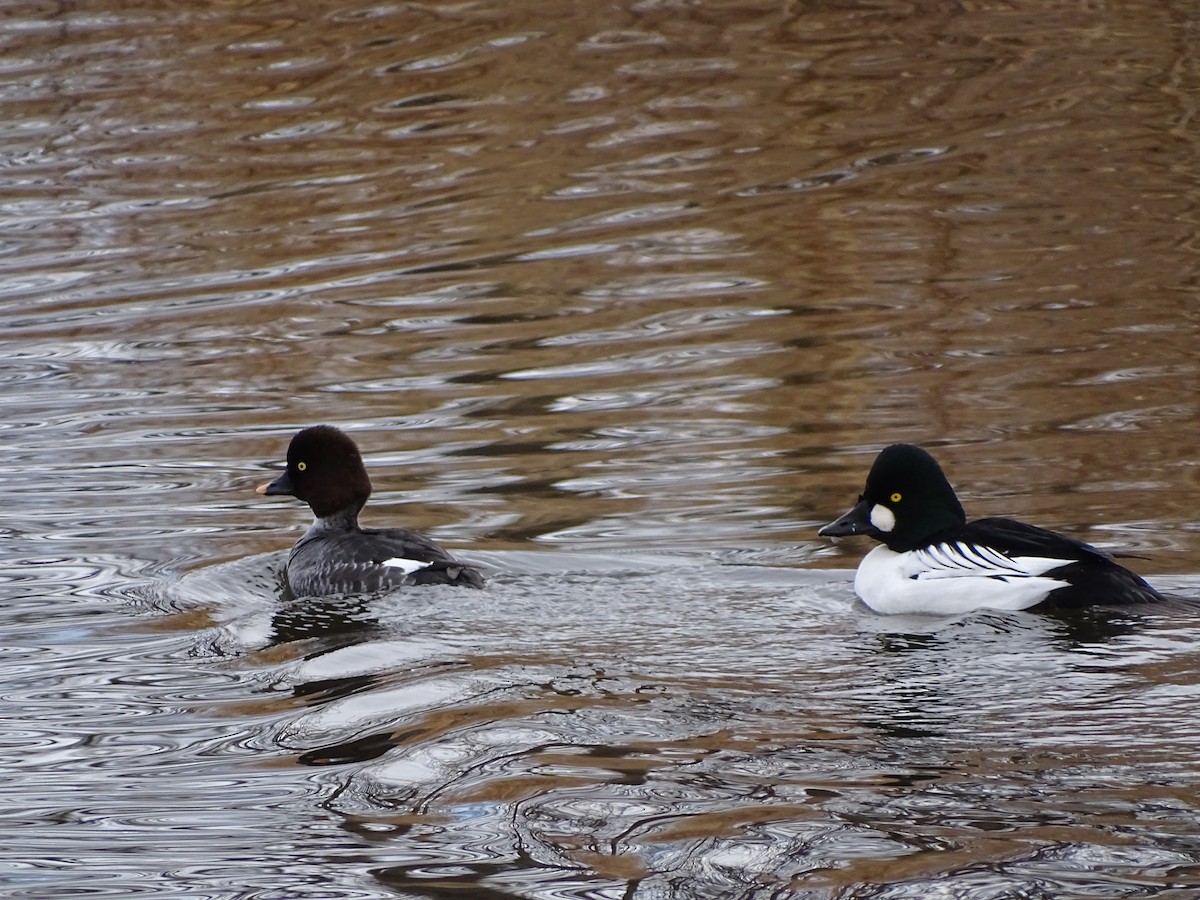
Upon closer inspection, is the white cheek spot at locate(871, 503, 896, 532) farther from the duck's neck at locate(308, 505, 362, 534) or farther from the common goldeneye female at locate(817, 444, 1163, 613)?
the duck's neck at locate(308, 505, 362, 534)

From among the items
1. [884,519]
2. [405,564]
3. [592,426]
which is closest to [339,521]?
[405,564]

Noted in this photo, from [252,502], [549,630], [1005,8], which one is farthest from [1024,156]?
[549,630]

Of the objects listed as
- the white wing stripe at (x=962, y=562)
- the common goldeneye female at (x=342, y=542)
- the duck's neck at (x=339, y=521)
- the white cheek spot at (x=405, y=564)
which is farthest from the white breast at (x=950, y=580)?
the duck's neck at (x=339, y=521)

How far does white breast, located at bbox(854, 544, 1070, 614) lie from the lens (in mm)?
6773

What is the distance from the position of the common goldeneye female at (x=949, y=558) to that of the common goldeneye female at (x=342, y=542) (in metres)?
1.60

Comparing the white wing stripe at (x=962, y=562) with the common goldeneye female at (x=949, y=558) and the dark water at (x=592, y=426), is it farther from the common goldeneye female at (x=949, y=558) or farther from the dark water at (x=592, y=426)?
the dark water at (x=592, y=426)

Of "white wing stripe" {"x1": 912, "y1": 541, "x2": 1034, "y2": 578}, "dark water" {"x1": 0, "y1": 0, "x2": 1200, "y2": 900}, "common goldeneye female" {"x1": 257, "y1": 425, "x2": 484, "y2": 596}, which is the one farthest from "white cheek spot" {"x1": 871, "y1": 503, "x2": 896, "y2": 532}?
"common goldeneye female" {"x1": 257, "y1": 425, "x2": 484, "y2": 596}

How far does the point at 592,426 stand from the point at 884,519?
279cm

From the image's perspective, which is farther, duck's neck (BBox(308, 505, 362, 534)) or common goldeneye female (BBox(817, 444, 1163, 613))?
duck's neck (BBox(308, 505, 362, 534))

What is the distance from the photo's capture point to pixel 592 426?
977cm

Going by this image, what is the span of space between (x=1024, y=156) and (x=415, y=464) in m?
7.91

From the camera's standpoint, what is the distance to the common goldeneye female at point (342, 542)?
24.3 feet

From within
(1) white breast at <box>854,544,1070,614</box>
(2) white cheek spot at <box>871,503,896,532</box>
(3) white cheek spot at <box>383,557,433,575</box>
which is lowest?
(1) white breast at <box>854,544,1070,614</box>

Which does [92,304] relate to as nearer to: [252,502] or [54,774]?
[252,502]
